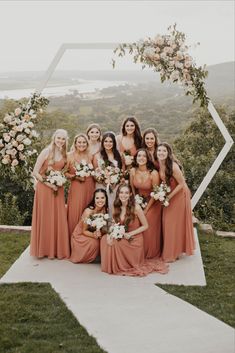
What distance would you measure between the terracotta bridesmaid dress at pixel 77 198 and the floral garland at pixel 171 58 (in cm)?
218

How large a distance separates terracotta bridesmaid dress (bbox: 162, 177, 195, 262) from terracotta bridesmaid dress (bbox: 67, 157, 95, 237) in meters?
1.27

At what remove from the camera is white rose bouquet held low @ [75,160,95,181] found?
8.59m

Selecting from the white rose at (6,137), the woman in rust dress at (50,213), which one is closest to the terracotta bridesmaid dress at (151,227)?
the woman in rust dress at (50,213)

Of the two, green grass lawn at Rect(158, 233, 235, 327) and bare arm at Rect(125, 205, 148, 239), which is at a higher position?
bare arm at Rect(125, 205, 148, 239)

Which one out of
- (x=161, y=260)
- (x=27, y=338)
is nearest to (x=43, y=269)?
(x=161, y=260)

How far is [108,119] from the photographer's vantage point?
15.6 meters

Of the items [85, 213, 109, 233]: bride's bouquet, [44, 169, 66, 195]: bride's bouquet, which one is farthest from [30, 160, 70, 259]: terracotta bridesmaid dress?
[85, 213, 109, 233]: bride's bouquet

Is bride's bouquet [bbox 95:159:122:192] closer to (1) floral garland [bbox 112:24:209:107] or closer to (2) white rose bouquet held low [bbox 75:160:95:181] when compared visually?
(2) white rose bouquet held low [bbox 75:160:95:181]

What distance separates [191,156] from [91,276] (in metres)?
8.66

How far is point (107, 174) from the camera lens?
8727mm

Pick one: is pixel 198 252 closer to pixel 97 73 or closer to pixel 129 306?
pixel 129 306

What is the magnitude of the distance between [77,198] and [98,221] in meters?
0.79

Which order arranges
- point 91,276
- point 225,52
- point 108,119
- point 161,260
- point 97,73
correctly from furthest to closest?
1. point 225,52
2. point 97,73
3. point 108,119
4. point 161,260
5. point 91,276

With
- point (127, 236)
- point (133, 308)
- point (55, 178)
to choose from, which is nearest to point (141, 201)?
point (127, 236)
